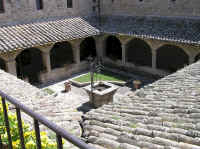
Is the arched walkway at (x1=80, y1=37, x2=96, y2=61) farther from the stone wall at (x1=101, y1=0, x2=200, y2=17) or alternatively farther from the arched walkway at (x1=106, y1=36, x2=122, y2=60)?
the stone wall at (x1=101, y1=0, x2=200, y2=17)

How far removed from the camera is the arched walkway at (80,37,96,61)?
19.9 m

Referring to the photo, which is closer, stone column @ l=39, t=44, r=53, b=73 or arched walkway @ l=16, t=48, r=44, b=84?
stone column @ l=39, t=44, r=53, b=73

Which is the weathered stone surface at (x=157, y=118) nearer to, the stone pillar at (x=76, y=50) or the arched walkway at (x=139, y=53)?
the stone pillar at (x=76, y=50)

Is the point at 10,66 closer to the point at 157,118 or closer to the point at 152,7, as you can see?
the point at 152,7

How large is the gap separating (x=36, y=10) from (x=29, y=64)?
3.68 m

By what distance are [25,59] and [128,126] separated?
43.3 ft

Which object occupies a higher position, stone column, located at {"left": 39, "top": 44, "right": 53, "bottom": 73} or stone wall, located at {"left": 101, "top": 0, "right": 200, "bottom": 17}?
stone wall, located at {"left": 101, "top": 0, "right": 200, "bottom": 17}

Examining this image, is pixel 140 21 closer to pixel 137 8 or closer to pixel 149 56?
pixel 137 8

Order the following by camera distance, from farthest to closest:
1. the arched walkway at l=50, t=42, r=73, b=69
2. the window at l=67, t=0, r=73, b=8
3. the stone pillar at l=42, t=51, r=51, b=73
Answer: the arched walkway at l=50, t=42, r=73, b=69
the window at l=67, t=0, r=73, b=8
the stone pillar at l=42, t=51, r=51, b=73

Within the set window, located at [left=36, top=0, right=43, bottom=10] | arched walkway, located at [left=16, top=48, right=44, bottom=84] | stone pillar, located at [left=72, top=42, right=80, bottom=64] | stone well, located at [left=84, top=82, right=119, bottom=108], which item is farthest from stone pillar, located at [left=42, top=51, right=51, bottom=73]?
stone well, located at [left=84, top=82, right=119, bottom=108]

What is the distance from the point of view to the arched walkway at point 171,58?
1641 cm

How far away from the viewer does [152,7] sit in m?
16.3

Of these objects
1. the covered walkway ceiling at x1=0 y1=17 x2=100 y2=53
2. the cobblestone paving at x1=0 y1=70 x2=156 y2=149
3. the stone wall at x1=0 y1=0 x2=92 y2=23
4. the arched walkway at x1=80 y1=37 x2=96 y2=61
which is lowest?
the arched walkway at x1=80 y1=37 x2=96 y2=61

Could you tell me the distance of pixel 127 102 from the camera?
671cm
